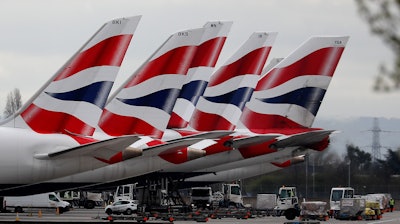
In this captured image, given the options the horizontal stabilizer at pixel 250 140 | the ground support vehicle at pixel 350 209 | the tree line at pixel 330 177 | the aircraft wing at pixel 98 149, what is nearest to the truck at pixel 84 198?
the tree line at pixel 330 177

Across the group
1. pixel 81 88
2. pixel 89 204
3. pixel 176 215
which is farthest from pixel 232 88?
pixel 89 204

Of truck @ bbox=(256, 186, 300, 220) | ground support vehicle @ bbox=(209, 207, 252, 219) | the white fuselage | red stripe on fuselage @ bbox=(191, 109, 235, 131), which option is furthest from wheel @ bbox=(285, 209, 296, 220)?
the white fuselage

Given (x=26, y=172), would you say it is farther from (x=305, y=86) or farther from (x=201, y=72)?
(x=305, y=86)

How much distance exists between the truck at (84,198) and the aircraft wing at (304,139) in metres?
36.7

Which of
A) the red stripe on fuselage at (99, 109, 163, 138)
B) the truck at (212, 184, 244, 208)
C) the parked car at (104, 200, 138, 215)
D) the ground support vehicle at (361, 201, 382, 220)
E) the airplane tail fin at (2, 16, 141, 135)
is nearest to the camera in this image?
the airplane tail fin at (2, 16, 141, 135)

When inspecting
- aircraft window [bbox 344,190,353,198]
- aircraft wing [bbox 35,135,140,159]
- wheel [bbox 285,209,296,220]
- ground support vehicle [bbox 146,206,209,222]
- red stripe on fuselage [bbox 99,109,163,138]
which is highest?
red stripe on fuselage [bbox 99,109,163,138]

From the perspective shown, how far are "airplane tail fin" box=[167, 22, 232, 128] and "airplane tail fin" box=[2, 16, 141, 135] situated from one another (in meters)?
12.6

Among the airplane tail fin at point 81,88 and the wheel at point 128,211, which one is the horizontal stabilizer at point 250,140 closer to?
the airplane tail fin at point 81,88

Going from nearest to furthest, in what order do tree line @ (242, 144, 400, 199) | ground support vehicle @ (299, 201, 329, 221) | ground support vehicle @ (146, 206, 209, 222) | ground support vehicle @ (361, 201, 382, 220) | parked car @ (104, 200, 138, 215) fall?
ground support vehicle @ (146, 206, 209, 222) < ground support vehicle @ (299, 201, 329, 221) < ground support vehicle @ (361, 201, 382, 220) < parked car @ (104, 200, 138, 215) < tree line @ (242, 144, 400, 199)

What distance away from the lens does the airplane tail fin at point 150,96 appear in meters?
42.1

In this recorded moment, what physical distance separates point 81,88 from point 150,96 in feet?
21.2

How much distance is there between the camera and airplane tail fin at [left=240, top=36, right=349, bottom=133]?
5478 centimetres

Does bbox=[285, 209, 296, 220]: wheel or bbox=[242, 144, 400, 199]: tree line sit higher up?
bbox=[242, 144, 400, 199]: tree line

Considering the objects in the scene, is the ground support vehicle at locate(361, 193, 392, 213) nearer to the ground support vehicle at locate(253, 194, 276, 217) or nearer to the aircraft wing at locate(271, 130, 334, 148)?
the ground support vehicle at locate(253, 194, 276, 217)
